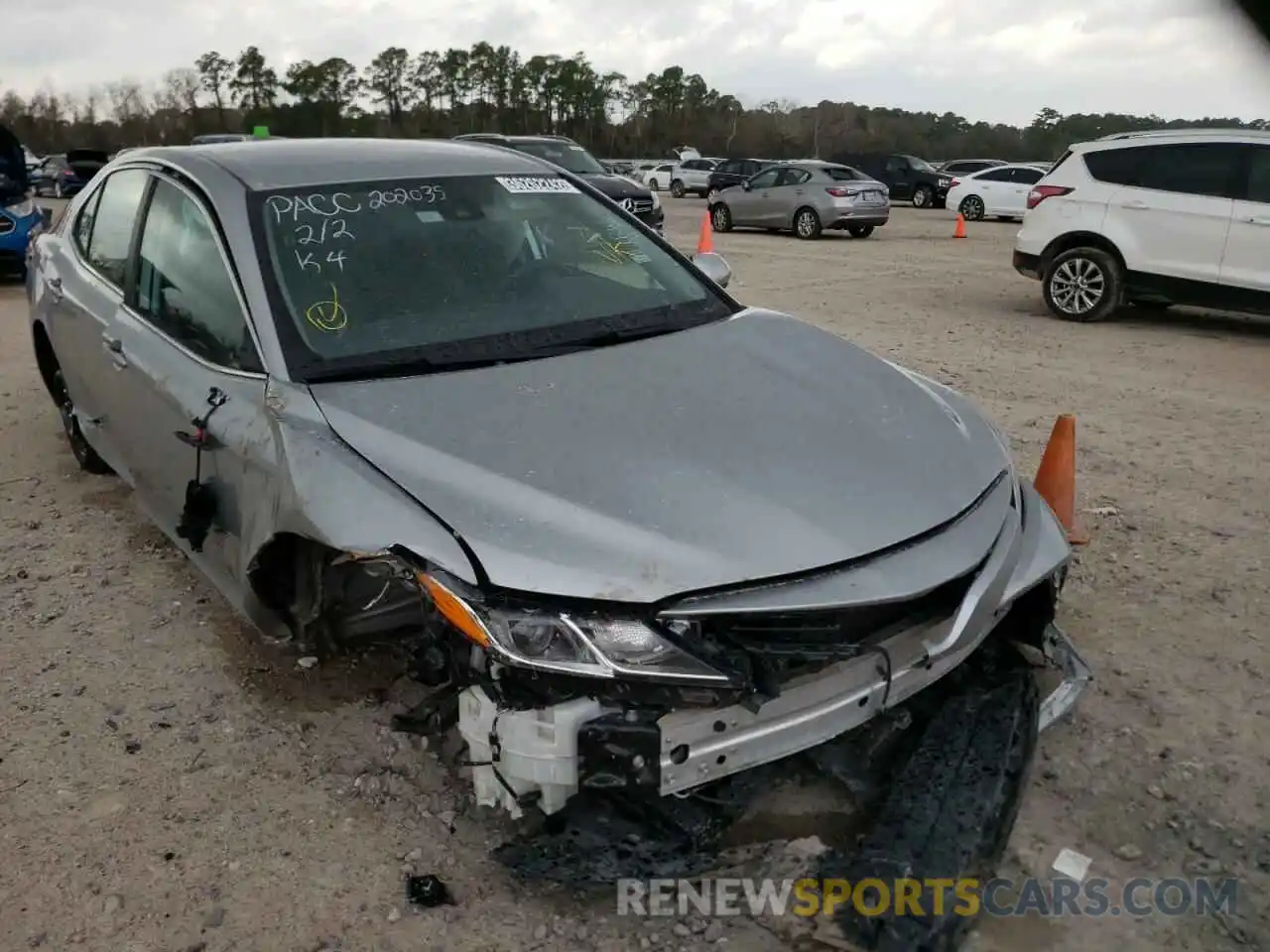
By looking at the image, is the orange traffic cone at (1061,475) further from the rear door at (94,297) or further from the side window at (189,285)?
the rear door at (94,297)

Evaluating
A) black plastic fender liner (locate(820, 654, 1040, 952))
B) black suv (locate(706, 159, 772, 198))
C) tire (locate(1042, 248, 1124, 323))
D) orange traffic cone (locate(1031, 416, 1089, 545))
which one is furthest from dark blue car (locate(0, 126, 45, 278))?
black suv (locate(706, 159, 772, 198))

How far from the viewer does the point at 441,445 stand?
103 inches

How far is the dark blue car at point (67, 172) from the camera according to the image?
28.2m

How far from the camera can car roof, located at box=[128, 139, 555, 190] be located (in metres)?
3.53

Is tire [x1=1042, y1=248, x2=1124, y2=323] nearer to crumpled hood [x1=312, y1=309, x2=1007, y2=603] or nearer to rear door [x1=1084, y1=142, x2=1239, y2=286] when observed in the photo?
rear door [x1=1084, y1=142, x2=1239, y2=286]

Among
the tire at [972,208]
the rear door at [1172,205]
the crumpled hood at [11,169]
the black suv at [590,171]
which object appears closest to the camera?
the rear door at [1172,205]

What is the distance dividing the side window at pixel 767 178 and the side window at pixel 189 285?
1691 centimetres

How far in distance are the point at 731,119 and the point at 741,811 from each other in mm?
69012

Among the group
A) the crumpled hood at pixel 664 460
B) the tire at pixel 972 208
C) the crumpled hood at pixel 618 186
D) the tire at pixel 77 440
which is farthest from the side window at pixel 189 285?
the tire at pixel 972 208

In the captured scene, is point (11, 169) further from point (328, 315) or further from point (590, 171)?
point (328, 315)

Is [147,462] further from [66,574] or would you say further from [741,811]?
[741,811]

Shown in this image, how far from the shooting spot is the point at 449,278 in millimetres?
3348

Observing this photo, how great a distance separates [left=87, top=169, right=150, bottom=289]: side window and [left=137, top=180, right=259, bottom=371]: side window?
0.69 feet

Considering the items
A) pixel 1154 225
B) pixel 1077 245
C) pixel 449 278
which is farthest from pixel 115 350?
pixel 1077 245
